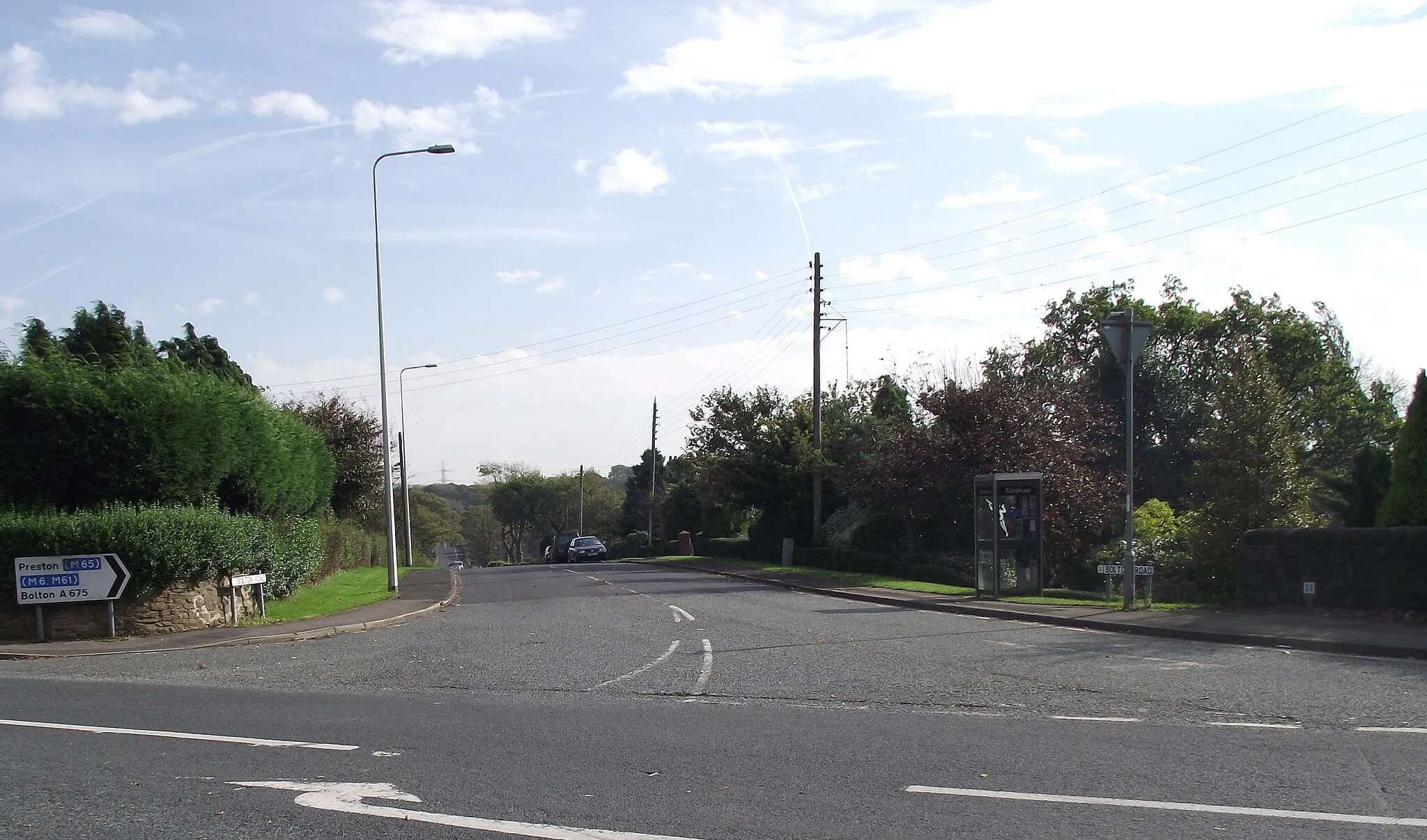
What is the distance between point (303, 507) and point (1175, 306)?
37344mm

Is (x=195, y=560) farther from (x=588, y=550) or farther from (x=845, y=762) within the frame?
(x=588, y=550)

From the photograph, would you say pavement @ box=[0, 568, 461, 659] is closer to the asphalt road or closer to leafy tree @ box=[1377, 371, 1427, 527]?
the asphalt road

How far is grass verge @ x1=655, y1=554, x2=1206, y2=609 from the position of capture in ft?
68.4

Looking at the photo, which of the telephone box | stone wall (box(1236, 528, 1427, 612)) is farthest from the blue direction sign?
stone wall (box(1236, 528, 1427, 612))

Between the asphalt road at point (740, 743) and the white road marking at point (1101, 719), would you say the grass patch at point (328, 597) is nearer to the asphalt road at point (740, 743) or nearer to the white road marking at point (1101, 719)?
the asphalt road at point (740, 743)

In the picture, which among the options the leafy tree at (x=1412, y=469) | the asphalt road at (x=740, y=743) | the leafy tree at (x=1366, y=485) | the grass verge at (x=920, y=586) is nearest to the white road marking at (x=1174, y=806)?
the asphalt road at (x=740, y=743)

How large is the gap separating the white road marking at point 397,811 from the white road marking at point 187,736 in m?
1.30

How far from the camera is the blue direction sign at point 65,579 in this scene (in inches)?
730

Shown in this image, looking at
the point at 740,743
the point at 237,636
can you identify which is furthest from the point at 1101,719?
the point at 237,636

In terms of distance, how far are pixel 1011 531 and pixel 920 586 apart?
4.18 meters

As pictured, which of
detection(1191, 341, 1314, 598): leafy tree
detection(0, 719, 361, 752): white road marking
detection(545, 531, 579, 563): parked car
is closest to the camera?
detection(0, 719, 361, 752): white road marking

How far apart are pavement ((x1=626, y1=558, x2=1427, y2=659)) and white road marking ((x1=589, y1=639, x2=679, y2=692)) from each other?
6.29m

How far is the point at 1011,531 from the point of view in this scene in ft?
79.5

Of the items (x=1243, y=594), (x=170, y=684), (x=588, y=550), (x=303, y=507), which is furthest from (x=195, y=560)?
(x=588, y=550)
